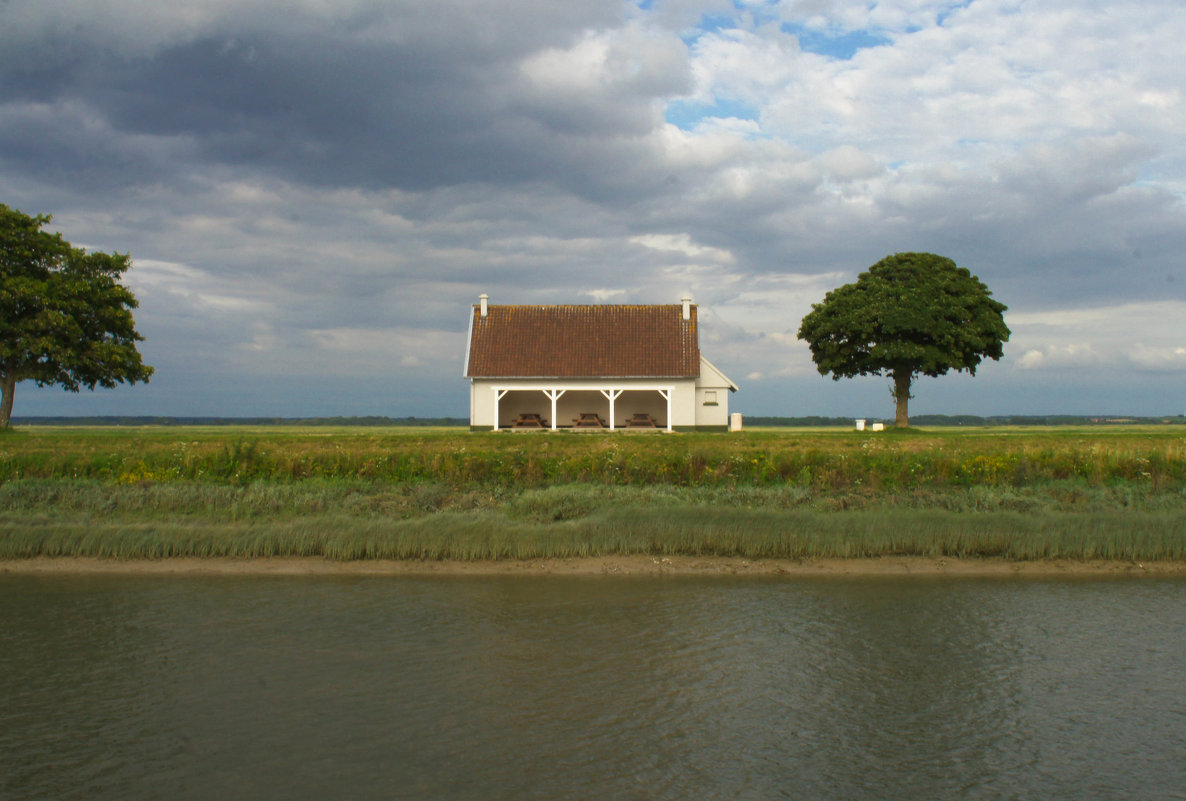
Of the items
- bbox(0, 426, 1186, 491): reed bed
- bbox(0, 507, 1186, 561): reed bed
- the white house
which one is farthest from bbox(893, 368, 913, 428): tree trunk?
bbox(0, 507, 1186, 561): reed bed

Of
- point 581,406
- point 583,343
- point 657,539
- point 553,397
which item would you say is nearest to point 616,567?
point 657,539

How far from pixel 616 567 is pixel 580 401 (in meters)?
28.3

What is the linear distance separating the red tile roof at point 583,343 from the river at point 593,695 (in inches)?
1102

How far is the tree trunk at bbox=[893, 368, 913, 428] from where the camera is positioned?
3884cm

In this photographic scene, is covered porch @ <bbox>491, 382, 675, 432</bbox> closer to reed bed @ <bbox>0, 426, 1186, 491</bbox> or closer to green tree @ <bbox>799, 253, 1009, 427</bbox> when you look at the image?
green tree @ <bbox>799, 253, 1009, 427</bbox>

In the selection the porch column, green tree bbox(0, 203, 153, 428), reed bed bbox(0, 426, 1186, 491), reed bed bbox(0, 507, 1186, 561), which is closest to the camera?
reed bed bbox(0, 507, 1186, 561)

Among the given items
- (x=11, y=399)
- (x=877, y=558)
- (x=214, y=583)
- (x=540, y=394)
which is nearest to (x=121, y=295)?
(x=11, y=399)

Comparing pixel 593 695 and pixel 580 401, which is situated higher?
pixel 580 401

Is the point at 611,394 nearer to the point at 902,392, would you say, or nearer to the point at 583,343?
the point at 583,343

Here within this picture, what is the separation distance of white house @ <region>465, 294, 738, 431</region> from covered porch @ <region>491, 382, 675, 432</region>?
0.05 m

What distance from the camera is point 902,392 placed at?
128 feet

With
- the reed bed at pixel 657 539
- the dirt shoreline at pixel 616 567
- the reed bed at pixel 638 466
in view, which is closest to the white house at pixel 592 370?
the reed bed at pixel 638 466

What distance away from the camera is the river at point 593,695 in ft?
19.5

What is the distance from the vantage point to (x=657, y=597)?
37.5ft
